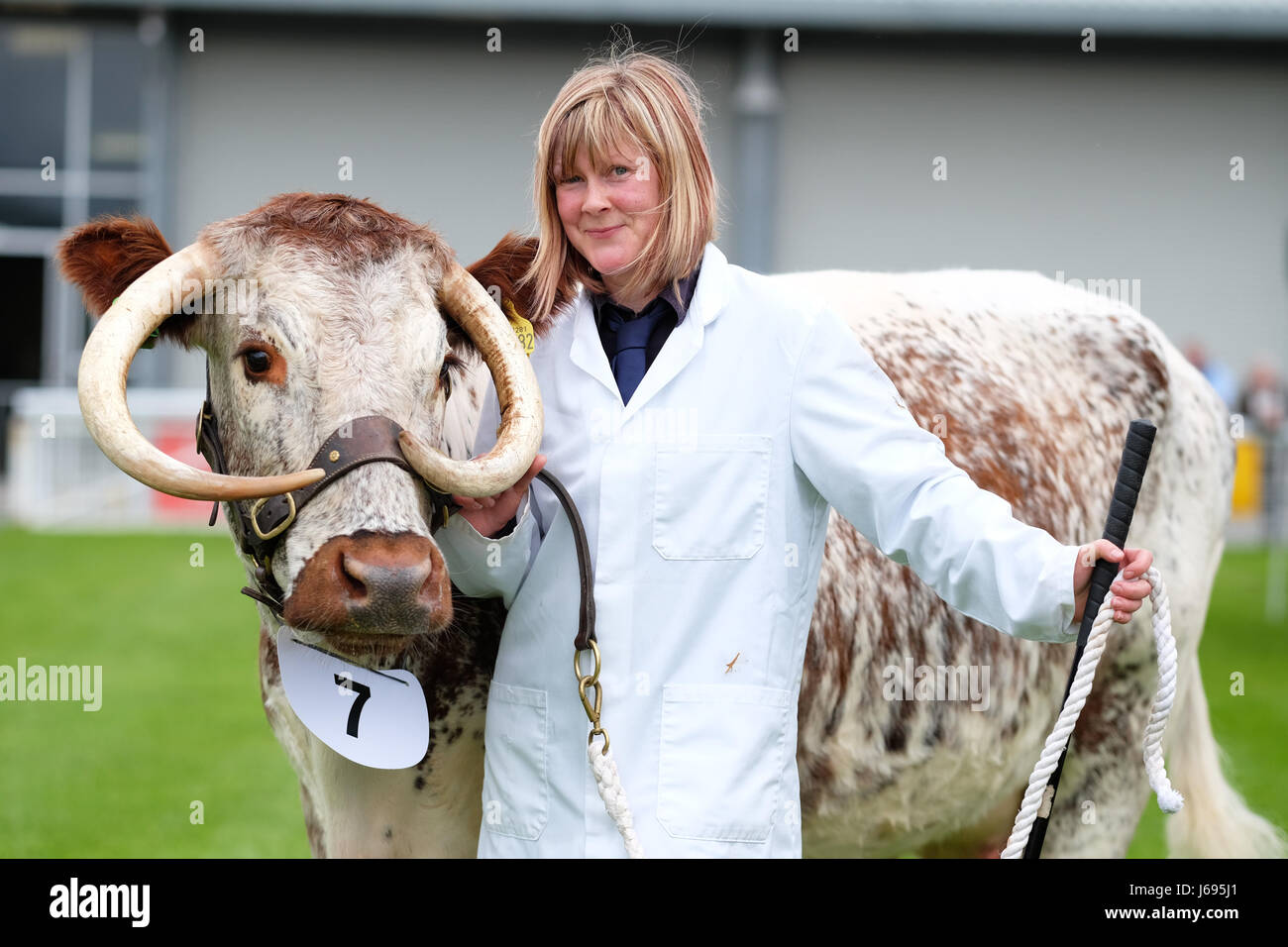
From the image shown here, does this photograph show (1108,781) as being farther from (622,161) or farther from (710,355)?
(622,161)

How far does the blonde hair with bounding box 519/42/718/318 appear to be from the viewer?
2.59 meters

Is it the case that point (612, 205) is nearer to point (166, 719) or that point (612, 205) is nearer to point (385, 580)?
point (385, 580)

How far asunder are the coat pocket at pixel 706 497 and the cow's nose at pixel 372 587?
0.46m

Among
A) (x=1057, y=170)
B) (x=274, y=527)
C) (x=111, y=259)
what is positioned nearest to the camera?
(x=274, y=527)

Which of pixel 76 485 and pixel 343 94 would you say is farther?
A: pixel 343 94

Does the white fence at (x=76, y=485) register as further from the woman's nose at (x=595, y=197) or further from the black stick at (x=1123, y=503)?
the black stick at (x=1123, y=503)

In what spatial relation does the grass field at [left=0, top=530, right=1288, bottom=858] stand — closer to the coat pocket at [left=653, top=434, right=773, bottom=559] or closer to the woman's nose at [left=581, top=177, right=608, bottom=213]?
the coat pocket at [left=653, top=434, right=773, bottom=559]

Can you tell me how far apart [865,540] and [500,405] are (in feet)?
4.53

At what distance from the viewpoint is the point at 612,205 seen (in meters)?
2.61

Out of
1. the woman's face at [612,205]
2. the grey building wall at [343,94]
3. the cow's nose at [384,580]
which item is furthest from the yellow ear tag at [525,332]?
the grey building wall at [343,94]

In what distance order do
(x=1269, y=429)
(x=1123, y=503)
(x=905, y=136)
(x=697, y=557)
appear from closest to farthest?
(x=1123, y=503) → (x=697, y=557) → (x=1269, y=429) → (x=905, y=136)

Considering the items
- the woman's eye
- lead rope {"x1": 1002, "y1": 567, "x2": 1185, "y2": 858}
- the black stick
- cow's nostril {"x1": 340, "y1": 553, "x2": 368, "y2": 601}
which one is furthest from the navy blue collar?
lead rope {"x1": 1002, "y1": 567, "x2": 1185, "y2": 858}

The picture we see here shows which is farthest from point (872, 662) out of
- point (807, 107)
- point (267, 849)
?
point (807, 107)

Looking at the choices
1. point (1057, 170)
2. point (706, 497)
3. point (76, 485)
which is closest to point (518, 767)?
point (706, 497)
